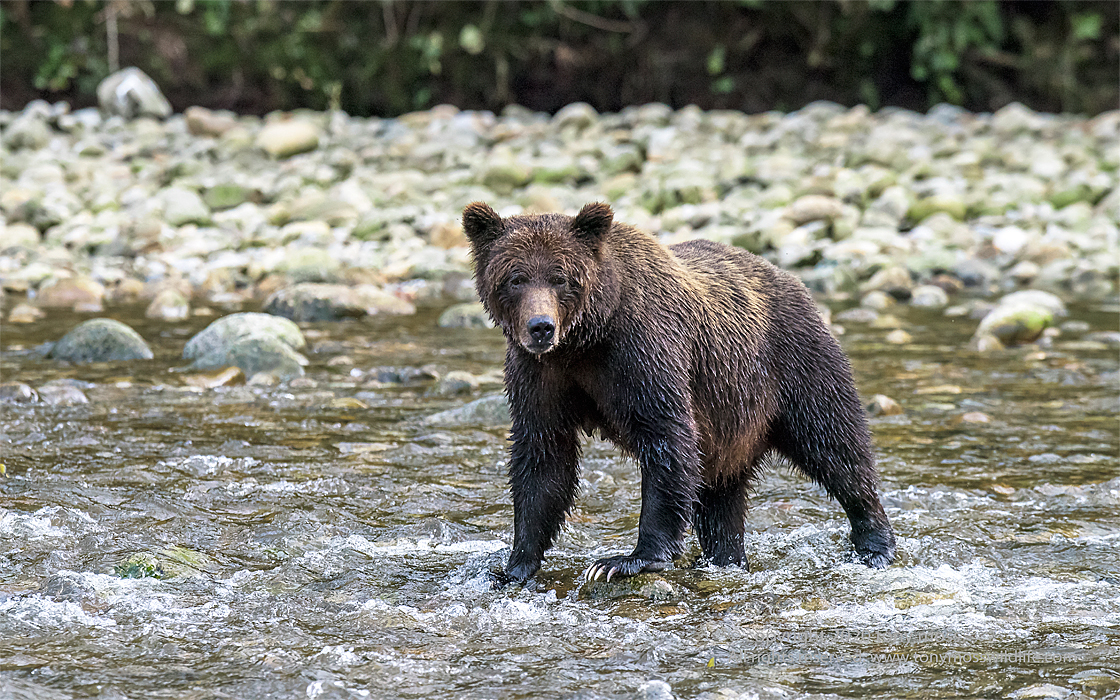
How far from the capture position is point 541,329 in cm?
422

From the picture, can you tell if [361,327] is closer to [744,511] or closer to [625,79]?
[744,511]

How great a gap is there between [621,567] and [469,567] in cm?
68

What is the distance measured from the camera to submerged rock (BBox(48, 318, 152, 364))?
8.87 metres

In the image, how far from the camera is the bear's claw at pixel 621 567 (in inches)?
181

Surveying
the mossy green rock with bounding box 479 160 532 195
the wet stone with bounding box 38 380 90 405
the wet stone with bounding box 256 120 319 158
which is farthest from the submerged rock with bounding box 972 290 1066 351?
the wet stone with bounding box 256 120 319 158

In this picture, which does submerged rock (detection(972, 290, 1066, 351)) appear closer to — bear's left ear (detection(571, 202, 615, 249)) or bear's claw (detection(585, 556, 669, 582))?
bear's claw (detection(585, 556, 669, 582))

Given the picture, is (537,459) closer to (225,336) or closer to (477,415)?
(477,415)

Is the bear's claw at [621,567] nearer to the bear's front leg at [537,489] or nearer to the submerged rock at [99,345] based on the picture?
the bear's front leg at [537,489]

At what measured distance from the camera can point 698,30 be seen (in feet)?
74.2

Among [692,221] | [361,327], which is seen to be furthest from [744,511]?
[692,221]

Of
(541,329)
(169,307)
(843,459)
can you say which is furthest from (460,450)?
(169,307)

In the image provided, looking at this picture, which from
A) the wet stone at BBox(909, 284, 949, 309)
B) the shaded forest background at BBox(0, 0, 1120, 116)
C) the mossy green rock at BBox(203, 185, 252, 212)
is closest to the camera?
the wet stone at BBox(909, 284, 949, 309)

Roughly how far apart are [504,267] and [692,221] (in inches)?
391

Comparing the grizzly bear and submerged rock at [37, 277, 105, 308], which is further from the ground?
the grizzly bear
